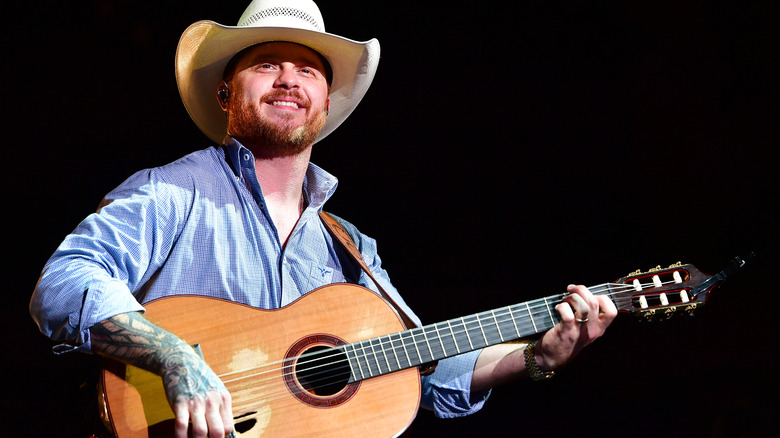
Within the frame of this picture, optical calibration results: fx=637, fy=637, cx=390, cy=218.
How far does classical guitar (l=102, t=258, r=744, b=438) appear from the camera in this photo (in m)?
1.80

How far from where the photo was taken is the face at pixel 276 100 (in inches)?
100

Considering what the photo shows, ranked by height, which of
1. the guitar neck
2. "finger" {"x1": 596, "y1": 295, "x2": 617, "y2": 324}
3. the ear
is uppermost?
the ear

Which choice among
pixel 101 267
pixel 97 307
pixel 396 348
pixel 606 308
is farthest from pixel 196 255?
pixel 606 308

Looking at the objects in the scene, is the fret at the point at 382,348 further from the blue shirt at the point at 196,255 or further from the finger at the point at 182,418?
the finger at the point at 182,418

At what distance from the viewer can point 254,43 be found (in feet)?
8.64

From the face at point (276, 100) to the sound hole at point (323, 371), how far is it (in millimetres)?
962

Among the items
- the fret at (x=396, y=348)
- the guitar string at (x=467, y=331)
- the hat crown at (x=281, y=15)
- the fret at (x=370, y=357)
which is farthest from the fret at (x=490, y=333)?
the hat crown at (x=281, y=15)

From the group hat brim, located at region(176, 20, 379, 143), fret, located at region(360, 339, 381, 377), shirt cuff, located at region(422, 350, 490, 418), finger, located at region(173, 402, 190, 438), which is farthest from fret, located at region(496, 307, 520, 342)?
hat brim, located at region(176, 20, 379, 143)

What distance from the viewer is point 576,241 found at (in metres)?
3.45

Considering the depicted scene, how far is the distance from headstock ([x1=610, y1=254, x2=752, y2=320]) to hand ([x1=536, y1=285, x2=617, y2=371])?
71 millimetres

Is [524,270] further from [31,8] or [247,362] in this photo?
[31,8]

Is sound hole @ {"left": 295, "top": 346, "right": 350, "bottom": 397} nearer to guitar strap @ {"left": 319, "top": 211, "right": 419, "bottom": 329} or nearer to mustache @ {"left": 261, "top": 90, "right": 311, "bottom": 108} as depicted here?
guitar strap @ {"left": 319, "top": 211, "right": 419, "bottom": 329}

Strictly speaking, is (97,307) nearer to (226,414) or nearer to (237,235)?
(226,414)

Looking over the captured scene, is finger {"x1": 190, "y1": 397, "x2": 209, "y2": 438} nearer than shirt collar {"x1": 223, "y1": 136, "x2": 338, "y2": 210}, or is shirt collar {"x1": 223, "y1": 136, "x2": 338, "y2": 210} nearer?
finger {"x1": 190, "y1": 397, "x2": 209, "y2": 438}
